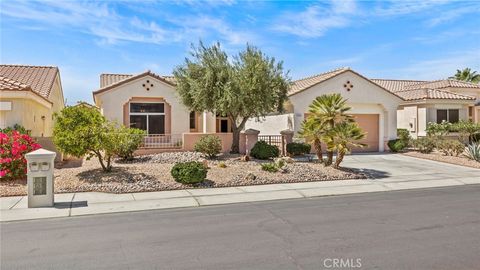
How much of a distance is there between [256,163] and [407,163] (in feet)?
27.4

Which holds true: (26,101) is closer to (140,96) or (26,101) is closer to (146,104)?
(140,96)

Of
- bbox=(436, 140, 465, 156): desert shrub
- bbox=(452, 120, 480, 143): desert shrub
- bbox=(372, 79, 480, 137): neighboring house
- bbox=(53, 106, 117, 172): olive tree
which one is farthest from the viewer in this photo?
bbox=(372, 79, 480, 137): neighboring house

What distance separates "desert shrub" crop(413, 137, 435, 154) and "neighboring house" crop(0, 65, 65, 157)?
20.9 meters

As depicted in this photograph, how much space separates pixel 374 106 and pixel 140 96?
15102 mm

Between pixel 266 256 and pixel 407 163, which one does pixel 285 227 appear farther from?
pixel 407 163

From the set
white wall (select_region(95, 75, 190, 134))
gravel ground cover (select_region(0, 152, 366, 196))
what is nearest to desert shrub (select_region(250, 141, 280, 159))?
gravel ground cover (select_region(0, 152, 366, 196))

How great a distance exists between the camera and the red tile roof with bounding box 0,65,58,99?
72.8 ft

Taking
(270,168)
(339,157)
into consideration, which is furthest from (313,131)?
(270,168)

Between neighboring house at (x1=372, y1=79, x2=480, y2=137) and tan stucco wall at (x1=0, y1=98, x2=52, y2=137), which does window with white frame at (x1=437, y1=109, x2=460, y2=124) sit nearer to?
neighboring house at (x1=372, y1=79, x2=480, y2=137)

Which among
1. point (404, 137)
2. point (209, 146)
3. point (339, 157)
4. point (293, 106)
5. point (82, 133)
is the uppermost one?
point (293, 106)

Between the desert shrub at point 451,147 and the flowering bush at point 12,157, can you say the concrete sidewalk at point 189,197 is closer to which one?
the flowering bush at point 12,157

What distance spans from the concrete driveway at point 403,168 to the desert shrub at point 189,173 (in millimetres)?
7187

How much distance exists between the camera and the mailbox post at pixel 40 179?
9.84 meters

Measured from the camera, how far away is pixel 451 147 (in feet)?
69.8
